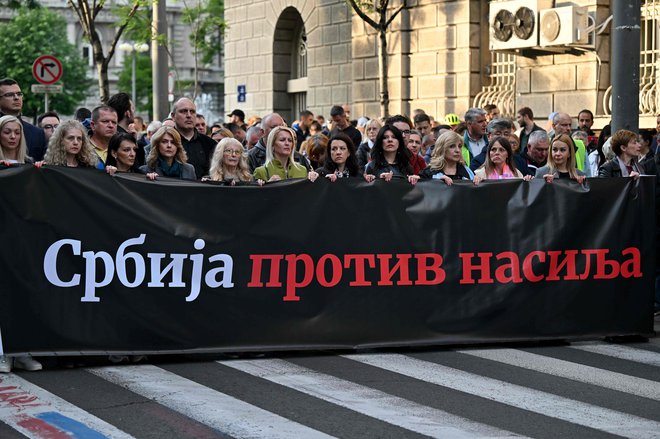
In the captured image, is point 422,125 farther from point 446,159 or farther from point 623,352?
point 623,352

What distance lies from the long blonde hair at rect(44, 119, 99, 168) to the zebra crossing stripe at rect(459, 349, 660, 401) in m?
3.21

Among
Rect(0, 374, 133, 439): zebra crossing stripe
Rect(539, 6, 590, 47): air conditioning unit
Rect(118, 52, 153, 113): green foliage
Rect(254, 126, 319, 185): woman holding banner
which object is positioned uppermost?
Rect(118, 52, 153, 113): green foliage

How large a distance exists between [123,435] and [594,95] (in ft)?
48.6

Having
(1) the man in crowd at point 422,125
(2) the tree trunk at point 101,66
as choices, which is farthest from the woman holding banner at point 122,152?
(2) the tree trunk at point 101,66

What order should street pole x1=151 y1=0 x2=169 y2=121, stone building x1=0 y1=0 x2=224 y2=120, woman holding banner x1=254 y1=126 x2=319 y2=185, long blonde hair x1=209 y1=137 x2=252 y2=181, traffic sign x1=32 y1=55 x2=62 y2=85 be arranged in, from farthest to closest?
stone building x1=0 y1=0 x2=224 y2=120, traffic sign x1=32 y1=55 x2=62 y2=85, street pole x1=151 y1=0 x2=169 y2=121, woman holding banner x1=254 y1=126 x2=319 y2=185, long blonde hair x1=209 y1=137 x2=252 y2=181

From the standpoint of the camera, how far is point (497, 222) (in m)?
10.4

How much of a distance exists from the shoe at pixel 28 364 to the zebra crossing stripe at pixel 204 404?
387 millimetres

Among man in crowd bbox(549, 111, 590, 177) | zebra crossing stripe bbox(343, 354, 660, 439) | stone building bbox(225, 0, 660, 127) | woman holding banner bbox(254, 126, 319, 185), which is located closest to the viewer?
zebra crossing stripe bbox(343, 354, 660, 439)

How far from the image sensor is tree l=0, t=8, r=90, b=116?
247 ft

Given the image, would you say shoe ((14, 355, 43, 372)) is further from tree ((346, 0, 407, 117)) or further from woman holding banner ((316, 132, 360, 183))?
tree ((346, 0, 407, 117))

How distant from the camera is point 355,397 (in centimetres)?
829

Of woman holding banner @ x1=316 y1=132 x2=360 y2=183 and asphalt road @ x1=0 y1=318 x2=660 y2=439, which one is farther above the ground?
woman holding banner @ x1=316 y1=132 x2=360 y2=183

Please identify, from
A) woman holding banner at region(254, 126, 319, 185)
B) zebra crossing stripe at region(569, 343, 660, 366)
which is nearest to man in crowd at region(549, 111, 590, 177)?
zebra crossing stripe at region(569, 343, 660, 366)

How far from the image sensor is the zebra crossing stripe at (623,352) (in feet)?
32.4
